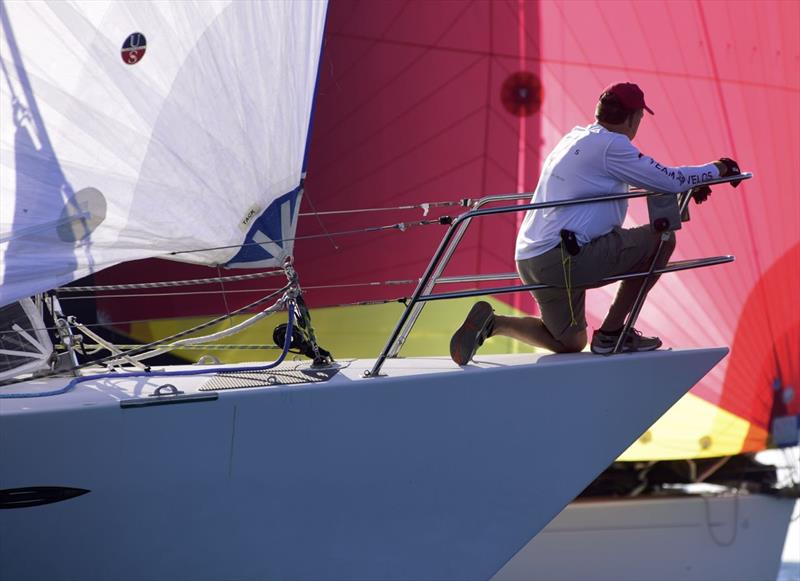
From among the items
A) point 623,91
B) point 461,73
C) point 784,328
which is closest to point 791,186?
point 784,328

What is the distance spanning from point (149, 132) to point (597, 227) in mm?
1405

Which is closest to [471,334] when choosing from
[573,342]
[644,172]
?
[573,342]

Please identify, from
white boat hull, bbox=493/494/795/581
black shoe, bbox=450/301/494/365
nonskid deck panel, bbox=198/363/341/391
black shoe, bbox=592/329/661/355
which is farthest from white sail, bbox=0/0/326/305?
white boat hull, bbox=493/494/795/581

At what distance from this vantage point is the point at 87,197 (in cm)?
331

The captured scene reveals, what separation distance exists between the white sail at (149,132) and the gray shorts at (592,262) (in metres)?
0.88

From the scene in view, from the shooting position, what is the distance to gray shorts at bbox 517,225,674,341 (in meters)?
3.06

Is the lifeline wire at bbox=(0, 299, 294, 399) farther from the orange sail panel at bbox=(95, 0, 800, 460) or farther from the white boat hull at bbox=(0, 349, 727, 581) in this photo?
the orange sail panel at bbox=(95, 0, 800, 460)

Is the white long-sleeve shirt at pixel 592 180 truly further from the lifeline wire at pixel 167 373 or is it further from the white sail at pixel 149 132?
the white sail at pixel 149 132

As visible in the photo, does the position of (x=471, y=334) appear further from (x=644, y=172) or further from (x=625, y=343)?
(x=644, y=172)

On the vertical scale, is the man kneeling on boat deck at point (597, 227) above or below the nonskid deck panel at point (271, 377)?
above

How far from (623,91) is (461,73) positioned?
6.57 ft

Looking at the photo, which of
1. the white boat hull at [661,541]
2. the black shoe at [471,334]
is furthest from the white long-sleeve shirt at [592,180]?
the white boat hull at [661,541]

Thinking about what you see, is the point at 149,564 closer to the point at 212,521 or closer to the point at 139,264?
the point at 212,521

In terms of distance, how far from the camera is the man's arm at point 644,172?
2.99 meters
